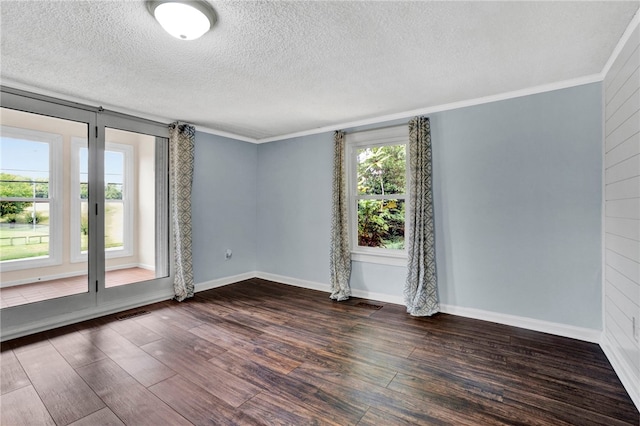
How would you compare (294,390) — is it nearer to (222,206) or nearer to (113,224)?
(113,224)

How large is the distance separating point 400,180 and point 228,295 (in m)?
2.93

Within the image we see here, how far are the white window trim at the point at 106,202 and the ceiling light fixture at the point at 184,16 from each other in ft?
7.63

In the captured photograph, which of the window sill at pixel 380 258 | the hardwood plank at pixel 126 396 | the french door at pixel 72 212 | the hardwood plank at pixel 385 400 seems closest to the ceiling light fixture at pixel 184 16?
the french door at pixel 72 212

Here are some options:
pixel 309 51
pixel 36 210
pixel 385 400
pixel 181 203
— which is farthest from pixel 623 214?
pixel 36 210

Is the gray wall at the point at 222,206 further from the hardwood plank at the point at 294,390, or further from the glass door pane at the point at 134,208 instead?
the hardwood plank at the point at 294,390

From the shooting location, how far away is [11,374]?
7.43 feet

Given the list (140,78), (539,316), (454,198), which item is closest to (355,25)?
(140,78)

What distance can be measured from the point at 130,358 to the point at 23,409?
69 cm

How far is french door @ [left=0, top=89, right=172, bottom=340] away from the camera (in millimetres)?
3016

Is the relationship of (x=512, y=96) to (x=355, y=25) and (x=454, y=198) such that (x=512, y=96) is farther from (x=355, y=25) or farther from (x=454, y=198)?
(x=355, y=25)

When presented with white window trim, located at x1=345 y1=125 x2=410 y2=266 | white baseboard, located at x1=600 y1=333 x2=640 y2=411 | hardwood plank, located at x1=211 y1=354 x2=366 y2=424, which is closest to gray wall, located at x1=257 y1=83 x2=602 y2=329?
white window trim, located at x1=345 y1=125 x2=410 y2=266

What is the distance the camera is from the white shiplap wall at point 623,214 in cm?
195

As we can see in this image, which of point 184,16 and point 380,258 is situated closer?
point 184,16

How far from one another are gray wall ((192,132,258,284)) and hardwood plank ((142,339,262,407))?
1.87 m
